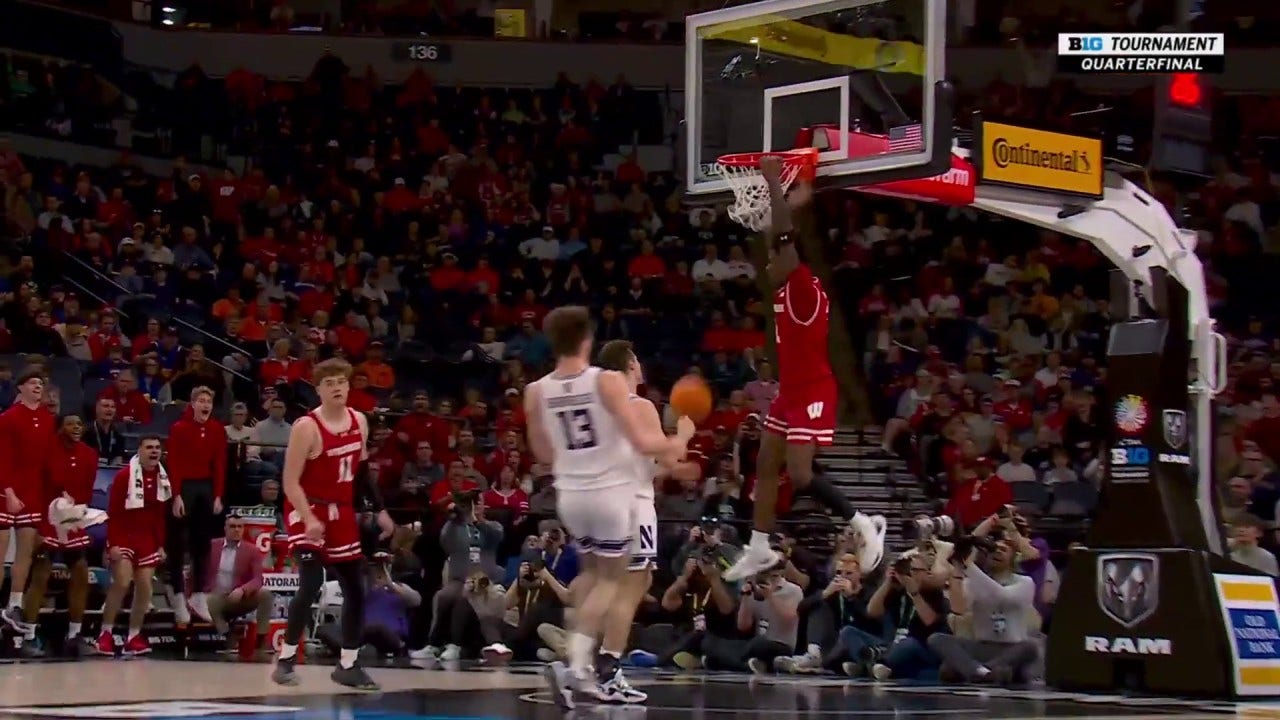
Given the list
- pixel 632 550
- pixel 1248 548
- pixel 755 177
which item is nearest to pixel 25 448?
pixel 755 177

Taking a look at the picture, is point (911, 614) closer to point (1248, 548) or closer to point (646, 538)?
point (1248, 548)

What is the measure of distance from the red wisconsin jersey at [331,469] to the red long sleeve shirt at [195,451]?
5.50 metres

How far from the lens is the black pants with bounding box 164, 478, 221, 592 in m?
16.2

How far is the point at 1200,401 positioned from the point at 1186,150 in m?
1.79

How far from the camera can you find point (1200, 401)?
12.0 m

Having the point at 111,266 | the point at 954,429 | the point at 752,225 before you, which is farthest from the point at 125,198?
the point at 752,225

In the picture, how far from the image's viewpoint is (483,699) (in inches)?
415

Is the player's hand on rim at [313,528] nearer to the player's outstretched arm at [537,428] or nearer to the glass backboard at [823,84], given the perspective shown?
the player's outstretched arm at [537,428]

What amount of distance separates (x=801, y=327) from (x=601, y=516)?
1876mm

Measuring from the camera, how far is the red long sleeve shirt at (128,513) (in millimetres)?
15336

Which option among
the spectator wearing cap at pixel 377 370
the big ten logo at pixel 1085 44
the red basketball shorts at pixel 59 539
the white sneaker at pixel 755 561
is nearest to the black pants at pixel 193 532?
the red basketball shorts at pixel 59 539

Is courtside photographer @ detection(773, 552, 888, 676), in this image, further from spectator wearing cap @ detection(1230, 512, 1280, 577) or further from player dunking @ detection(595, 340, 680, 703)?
player dunking @ detection(595, 340, 680, 703)

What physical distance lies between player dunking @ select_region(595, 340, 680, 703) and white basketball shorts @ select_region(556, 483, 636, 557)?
151 millimetres

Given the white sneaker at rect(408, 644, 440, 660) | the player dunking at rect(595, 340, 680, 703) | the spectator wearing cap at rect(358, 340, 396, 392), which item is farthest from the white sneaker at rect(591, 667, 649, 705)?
the spectator wearing cap at rect(358, 340, 396, 392)
